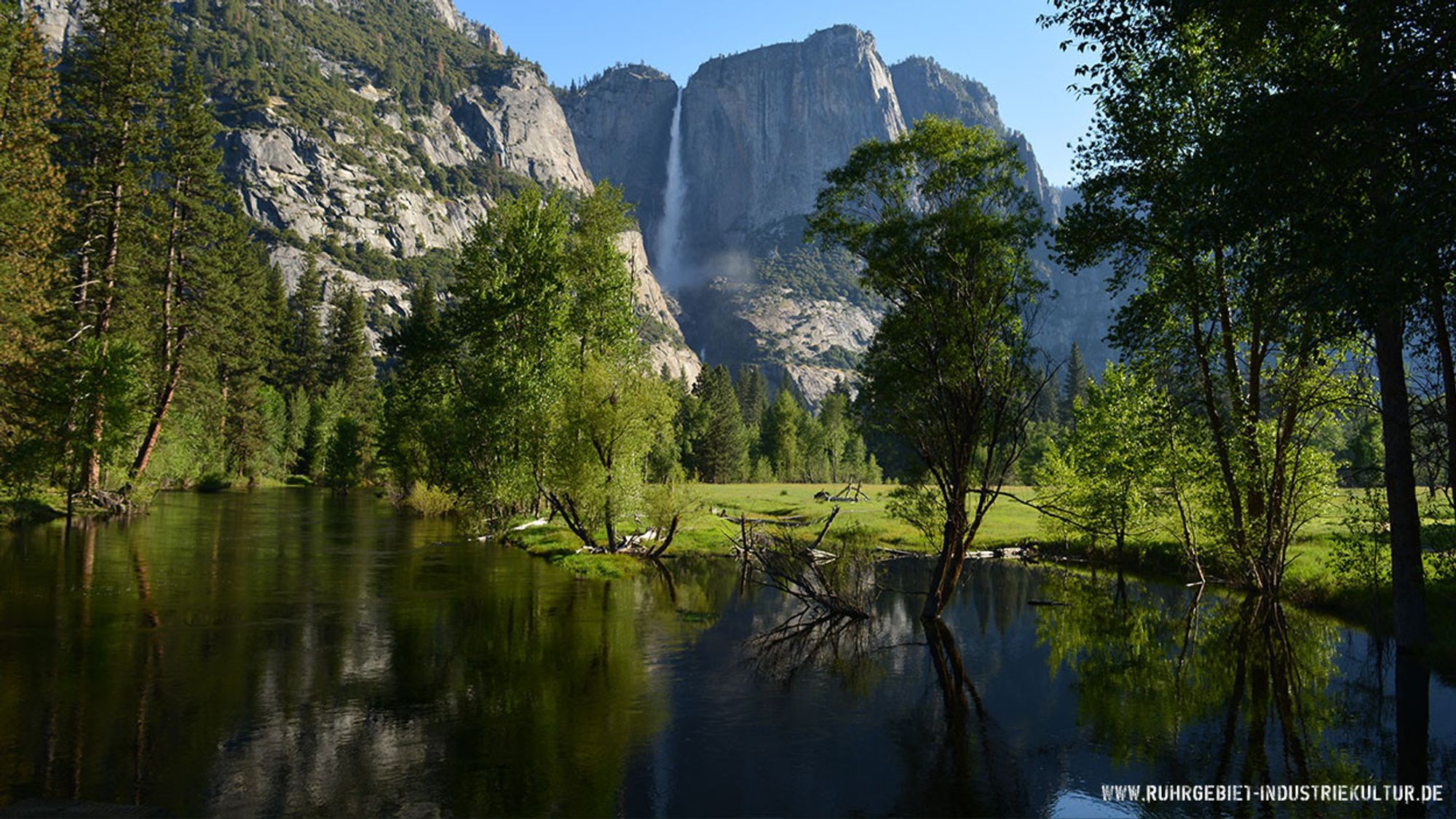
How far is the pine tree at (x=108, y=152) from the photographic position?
48.3m

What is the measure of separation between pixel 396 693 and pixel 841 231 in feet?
60.0

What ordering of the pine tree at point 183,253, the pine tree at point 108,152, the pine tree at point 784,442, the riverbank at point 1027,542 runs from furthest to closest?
the pine tree at point 784,442 → the pine tree at point 183,253 → the pine tree at point 108,152 → the riverbank at point 1027,542

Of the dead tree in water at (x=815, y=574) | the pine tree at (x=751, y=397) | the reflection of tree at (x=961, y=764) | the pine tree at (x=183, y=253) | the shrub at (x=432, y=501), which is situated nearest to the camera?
the reflection of tree at (x=961, y=764)

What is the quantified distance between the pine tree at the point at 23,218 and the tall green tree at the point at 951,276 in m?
36.0

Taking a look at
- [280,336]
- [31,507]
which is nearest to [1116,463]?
[31,507]

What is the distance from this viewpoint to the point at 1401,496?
19.8 metres

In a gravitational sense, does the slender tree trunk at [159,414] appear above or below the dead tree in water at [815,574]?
above

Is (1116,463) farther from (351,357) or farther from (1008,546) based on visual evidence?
(351,357)

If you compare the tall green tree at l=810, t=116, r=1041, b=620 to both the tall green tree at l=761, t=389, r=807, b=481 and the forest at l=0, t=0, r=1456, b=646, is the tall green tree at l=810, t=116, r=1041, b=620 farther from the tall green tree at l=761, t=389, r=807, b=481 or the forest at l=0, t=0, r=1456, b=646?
the tall green tree at l=761, t=389, r=807, b=481

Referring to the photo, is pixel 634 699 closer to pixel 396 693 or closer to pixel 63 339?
pixel 396 693

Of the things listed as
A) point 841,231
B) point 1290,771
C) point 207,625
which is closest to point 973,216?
point 841,231

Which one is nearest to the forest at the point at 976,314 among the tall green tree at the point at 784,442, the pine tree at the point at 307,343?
the pine tree at the point at 307,343

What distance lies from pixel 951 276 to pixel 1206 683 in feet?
42.6

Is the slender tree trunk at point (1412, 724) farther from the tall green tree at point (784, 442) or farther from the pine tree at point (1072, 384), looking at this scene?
the pine tree at point (1072, 384)
